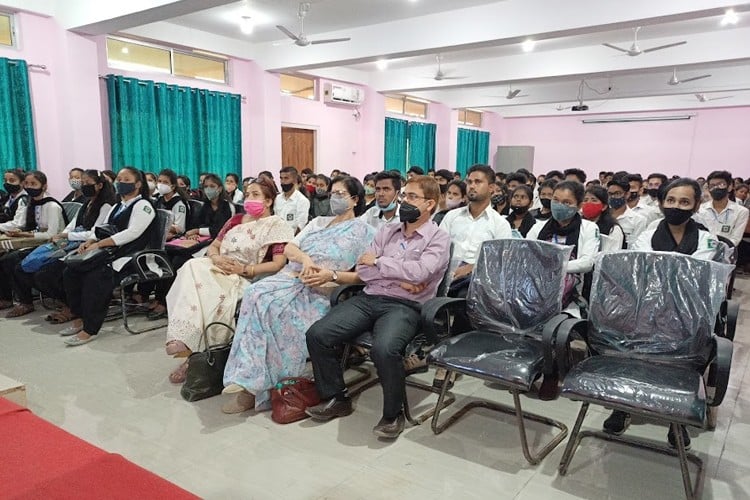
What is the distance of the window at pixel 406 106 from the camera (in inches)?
472

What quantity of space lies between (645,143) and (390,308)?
43.4ft

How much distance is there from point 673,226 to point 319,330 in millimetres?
2069

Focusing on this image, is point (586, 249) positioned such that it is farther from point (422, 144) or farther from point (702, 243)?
point (422, 144)

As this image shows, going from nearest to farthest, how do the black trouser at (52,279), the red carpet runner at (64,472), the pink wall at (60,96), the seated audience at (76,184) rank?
the red carpet runner at (64,472) < the black trouser at (52,279) < the seated audience at (76,184) < the pink wall at (60,96)

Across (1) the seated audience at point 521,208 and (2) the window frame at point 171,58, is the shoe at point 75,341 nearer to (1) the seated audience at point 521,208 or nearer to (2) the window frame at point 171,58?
(1) the seated audience at point 521,208

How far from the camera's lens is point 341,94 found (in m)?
10.1

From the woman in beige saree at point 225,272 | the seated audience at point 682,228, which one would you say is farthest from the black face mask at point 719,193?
the woman in beige saree at point 225,272

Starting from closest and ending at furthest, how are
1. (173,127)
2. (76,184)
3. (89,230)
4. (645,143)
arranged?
(89,230) → (76,184) → (173,127) → (645,143)

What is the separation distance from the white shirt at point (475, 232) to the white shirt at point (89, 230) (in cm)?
277

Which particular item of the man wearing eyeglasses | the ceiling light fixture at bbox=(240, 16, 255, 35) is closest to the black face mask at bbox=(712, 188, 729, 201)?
the man wearing eyeglasses

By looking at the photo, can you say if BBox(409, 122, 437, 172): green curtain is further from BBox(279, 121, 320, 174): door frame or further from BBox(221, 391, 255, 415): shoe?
BBox(221, 391, 255, 415): shoe

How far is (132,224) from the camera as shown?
3.80m

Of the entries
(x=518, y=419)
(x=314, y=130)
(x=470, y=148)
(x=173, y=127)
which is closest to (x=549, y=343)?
(x=518, y=419)

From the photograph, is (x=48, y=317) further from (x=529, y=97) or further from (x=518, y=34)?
(x=529, y=97)
